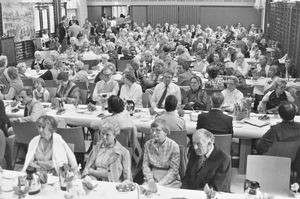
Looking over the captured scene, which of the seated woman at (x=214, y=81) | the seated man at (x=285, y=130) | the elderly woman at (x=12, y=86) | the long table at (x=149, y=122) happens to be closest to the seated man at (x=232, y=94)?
the long table at (x=149, y=122)

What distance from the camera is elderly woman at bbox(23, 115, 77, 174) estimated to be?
4.99 m

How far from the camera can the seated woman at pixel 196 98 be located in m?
7.59

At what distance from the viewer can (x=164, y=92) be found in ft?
26.2

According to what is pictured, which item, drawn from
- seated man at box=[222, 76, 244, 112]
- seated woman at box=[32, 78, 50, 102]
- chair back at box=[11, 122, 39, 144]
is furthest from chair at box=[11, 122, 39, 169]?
seated man at box=[222, 76, 244, 112]

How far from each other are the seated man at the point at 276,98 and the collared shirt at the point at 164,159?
308 centimetres

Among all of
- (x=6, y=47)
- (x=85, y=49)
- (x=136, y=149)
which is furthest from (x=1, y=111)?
(x=6, y=47)

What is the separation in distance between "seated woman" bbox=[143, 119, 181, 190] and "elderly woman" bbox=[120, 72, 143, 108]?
309 centimetres

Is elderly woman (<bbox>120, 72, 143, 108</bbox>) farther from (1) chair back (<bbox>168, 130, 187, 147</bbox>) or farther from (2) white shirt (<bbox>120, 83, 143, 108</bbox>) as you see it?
(1) chair back (<bbox>168, 130, 187, 147</bbox>)

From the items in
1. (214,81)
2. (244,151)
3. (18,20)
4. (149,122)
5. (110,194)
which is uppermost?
(18,20)

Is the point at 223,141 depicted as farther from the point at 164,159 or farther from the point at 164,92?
the point at 164,92

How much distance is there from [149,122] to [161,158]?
187 cm

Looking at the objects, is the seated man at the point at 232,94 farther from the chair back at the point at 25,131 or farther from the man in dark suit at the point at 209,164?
the chair back at the point at 25,131

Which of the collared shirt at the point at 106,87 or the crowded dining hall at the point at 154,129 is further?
the collared shirt at the point at 106,87

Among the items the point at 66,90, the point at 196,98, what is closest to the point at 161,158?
the point at 196,98
